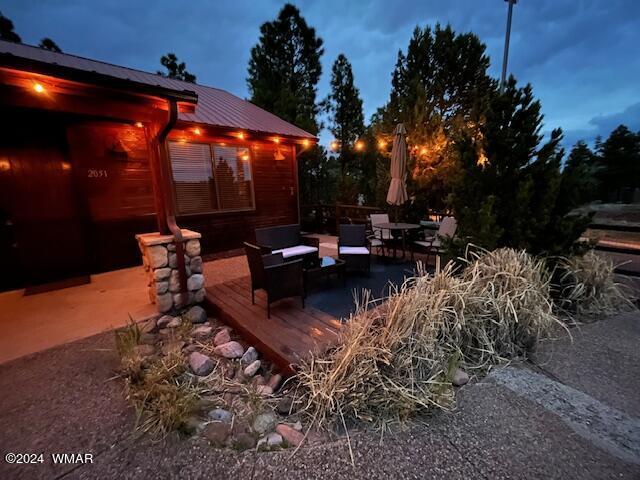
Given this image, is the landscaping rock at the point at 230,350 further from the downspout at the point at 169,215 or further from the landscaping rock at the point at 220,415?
the downspout at the point at 169,215

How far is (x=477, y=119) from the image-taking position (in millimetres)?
6520

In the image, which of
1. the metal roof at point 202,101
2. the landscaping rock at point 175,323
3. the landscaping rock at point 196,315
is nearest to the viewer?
Result: the landscaping rock at point 175,323

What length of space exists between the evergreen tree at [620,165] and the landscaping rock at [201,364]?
790 inches

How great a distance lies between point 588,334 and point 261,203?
229 inches

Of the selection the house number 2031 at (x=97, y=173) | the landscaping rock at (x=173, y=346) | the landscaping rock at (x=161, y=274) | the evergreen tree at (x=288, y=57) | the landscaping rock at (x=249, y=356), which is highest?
the evergreen tree at (x=288, y=57)

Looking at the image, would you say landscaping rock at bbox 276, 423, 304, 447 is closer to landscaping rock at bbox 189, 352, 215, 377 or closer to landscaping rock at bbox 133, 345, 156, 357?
landscaping rock at bbox 189, 352, 215, 377

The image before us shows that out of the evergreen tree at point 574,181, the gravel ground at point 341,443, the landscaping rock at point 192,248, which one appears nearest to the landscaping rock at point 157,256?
the landscaping rock at point 192,248

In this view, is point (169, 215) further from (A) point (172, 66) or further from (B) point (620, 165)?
(B) point (620, 165)

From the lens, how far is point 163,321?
3.17 metres

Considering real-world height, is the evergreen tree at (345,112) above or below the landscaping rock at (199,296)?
above

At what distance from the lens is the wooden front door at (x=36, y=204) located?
4.11 metres

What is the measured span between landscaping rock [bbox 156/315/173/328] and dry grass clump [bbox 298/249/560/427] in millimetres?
1887

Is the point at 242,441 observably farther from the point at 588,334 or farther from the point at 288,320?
the point at 588,334


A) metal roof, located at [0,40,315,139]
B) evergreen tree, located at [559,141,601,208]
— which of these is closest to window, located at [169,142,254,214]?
metal roof, located at [0,40,315,139]
